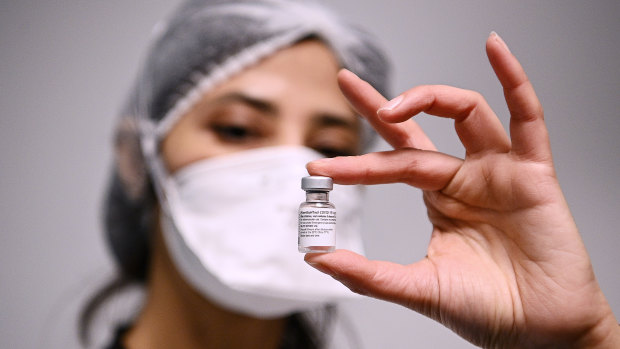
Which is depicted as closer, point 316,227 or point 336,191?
point 316,227

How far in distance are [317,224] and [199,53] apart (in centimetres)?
71

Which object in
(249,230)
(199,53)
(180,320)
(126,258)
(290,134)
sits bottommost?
(180,320)

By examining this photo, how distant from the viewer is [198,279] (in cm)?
119

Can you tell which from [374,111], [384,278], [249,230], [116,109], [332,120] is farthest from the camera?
[116,109]

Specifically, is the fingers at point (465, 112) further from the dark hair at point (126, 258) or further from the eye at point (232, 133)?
the dark hair at point (126, 258)

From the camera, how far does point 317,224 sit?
74 centimetres

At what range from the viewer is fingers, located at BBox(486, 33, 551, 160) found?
2.35ft

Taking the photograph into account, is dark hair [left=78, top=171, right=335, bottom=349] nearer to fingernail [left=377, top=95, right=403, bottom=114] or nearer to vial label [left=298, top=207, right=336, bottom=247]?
vial label [left=298, top=207, right=336, bottom=247]

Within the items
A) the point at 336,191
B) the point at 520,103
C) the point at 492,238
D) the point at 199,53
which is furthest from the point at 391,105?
the point at 199,53

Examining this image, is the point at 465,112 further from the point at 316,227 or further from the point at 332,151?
the point at 332,151

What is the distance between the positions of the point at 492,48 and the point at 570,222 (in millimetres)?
318

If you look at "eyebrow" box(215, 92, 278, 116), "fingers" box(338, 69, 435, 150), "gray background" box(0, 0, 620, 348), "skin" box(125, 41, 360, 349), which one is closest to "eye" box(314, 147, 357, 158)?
"skin" box(125, 41, 360, 349)

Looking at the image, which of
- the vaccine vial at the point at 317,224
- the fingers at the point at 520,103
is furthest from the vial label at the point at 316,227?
the fingers at the point at 520,103

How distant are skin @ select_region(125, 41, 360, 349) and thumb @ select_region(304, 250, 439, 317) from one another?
1.81 feet
